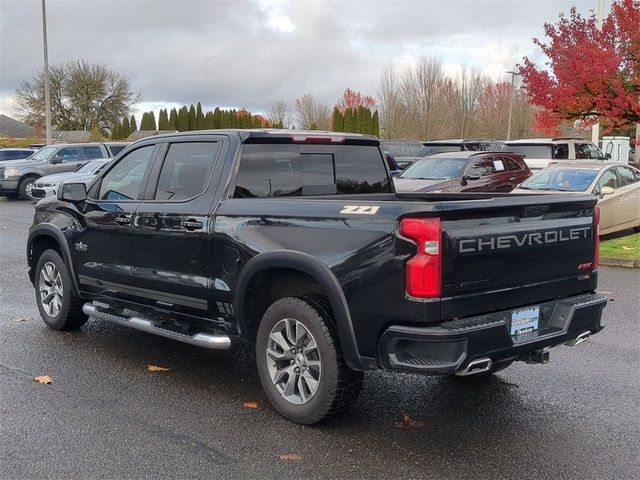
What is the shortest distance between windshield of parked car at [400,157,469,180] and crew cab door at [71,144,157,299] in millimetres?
10144

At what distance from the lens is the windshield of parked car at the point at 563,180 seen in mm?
12383

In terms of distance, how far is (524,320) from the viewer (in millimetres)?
4184

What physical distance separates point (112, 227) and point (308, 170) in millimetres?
1818

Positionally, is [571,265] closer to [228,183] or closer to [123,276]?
[228,183]

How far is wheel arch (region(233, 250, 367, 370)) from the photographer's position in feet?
13.3

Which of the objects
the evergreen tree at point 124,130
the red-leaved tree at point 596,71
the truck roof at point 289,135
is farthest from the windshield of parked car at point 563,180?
the evergreen tree at point 124,130

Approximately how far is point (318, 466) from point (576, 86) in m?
15.4

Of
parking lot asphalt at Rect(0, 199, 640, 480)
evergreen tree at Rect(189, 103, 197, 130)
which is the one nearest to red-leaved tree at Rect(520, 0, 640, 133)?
parking lot asphalt at Rect(0, 199, 640, 480)

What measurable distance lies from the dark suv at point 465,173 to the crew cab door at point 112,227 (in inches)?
366

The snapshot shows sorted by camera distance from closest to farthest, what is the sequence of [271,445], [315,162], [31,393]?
[271,445] < [31,393] < [315,162]

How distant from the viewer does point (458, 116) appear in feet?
170

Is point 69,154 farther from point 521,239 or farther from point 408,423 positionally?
point 521,239

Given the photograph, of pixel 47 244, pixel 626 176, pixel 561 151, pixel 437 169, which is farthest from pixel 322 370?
pixel 561 151

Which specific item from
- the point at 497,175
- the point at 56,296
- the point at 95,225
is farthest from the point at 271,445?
the point at 497,175
